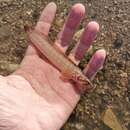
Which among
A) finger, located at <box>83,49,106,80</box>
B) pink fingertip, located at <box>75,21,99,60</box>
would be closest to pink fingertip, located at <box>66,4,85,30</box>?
pink fingertip, located at <box>75,21,99,60</box>

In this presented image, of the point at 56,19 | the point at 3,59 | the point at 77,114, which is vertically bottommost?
the point at 77,114

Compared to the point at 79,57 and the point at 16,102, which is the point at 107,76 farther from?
the point at 16,102

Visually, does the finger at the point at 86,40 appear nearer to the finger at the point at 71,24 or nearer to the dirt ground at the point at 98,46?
the finger at the point at 71,24

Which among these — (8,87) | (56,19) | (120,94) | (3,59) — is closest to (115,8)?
(56,19)

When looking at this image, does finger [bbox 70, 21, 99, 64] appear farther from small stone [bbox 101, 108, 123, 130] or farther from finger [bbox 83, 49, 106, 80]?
small stone [bbox 101, 108, 123, 130]

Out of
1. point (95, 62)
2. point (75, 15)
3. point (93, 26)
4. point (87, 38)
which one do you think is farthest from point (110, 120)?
point (75, 15)

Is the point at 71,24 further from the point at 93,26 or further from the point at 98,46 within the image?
the point at 98,46
